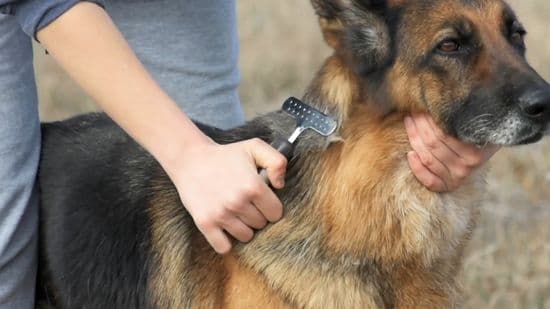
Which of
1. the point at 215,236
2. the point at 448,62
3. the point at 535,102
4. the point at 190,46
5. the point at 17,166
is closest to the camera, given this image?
the point at 535,102

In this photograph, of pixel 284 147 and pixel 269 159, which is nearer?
pixel 269 159

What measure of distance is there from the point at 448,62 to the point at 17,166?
137 centimetres

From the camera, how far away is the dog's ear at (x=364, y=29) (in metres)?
2.61

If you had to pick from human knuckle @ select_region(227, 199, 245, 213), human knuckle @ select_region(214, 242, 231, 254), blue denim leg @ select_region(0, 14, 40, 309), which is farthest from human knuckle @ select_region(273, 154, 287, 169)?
blue denim leg @ select_region(0, 14, 40, 309)

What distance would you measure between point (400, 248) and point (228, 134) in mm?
657

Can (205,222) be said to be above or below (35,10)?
below

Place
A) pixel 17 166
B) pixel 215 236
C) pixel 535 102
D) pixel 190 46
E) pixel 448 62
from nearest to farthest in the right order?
pixel 535 102 → pixel 448 62 → pixel 215 236 → pixel 17 166 → pixel 190 46

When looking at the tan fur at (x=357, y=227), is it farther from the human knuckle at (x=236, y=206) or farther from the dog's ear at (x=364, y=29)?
the human knuckle at (x=236, y=206)

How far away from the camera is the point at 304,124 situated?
266cm

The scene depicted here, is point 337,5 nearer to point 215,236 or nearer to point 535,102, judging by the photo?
point 535,102

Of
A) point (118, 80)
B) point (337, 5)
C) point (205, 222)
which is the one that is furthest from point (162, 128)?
point (337, 5)

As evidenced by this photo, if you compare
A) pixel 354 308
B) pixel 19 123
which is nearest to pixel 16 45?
pixel 19 123

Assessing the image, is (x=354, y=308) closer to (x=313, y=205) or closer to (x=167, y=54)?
(x=313, y=205)

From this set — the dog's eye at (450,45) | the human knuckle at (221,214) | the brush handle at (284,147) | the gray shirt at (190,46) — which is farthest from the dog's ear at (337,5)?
A: the gray shirt at (190,46)
